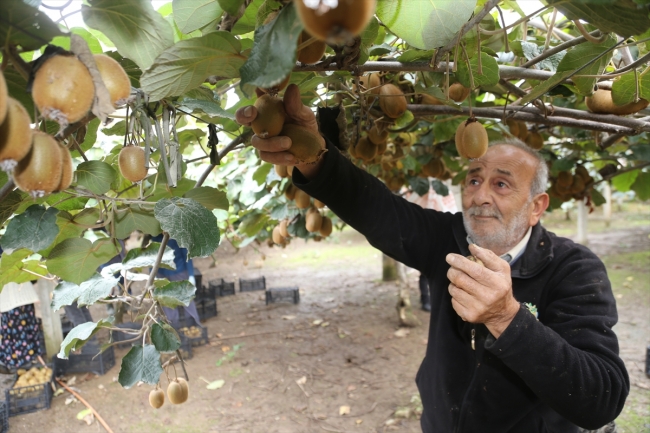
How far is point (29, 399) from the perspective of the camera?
3793 millimetres

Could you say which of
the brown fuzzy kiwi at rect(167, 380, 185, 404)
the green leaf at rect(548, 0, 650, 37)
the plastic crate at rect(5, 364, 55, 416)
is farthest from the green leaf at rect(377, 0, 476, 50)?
the plastic crate at rect(5, 364, 55, 416)

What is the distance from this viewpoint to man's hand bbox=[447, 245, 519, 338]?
3.77 ft

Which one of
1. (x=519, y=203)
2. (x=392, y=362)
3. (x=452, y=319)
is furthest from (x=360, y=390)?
(x=519, y=203)

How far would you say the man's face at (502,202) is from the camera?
1.75 meters

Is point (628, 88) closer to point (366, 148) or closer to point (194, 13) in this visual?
point (366, 148)

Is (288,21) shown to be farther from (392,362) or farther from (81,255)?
(392,362)

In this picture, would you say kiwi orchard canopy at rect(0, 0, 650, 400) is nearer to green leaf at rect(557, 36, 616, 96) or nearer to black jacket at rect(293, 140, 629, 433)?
green leaf at rect(557, 36, 616, 96)

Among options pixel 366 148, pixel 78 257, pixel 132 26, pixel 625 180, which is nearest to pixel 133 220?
pixel 78 257

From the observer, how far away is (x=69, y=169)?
1.80 ft

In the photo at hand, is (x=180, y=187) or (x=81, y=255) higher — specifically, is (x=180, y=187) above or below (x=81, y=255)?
above

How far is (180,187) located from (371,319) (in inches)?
204

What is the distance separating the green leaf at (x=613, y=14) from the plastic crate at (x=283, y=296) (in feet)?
21.8

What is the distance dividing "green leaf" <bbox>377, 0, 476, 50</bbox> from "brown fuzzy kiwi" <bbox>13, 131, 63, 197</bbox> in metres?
0.52

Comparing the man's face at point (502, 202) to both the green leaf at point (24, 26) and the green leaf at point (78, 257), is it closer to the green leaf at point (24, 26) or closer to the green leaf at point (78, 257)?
the green leaf at point (78, 257)
